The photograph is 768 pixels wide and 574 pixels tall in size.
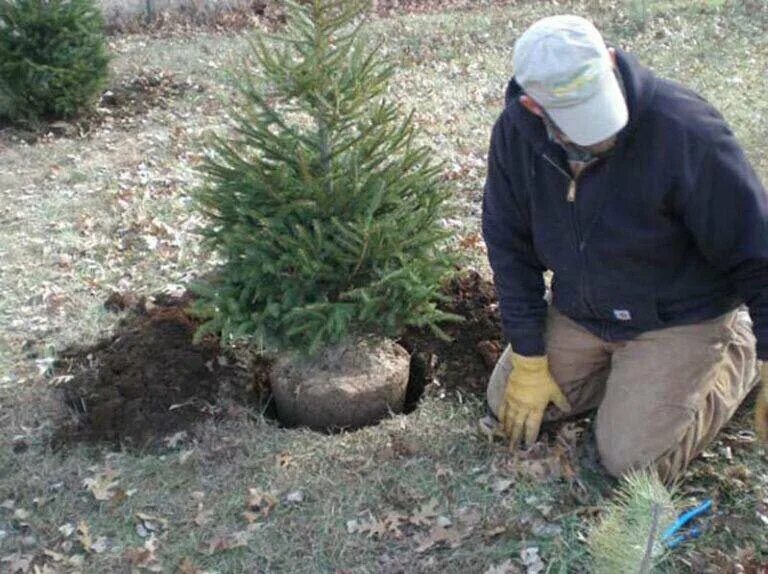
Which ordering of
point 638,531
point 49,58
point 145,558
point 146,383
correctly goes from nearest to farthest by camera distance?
point 638,531 → point 145,558 → point 146,383 → point 49,58

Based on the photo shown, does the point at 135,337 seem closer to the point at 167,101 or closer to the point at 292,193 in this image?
the point at 292,193

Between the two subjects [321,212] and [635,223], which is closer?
[635,223]

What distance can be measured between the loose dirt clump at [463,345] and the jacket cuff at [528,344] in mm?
500

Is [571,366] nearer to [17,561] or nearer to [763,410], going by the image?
[763,410]

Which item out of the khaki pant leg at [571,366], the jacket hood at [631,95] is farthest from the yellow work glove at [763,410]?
the jacket hood at [631,95]

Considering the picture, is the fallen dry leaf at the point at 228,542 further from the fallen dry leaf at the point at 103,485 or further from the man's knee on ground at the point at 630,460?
the man's knee on ground at the point at 630,460

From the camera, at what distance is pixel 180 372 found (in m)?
4.12

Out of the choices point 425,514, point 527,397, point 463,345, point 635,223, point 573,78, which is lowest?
point 425,514

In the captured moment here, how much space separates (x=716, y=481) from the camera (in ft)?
11.4

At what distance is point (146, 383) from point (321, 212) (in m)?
1.14

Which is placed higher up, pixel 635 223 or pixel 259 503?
pixel 635 223

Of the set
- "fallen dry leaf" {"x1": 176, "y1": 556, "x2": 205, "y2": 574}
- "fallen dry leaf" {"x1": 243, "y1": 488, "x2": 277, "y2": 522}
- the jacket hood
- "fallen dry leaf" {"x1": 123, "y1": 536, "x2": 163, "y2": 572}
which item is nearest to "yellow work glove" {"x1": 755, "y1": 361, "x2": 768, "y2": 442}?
the jacket hood

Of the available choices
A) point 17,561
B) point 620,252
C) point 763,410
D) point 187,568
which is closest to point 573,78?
point 620,252

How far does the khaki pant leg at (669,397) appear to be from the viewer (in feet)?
11.2
